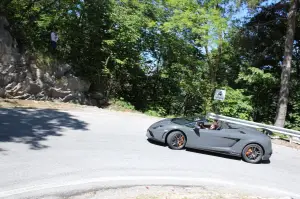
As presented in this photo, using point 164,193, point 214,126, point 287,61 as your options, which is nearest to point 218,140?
point 214,126

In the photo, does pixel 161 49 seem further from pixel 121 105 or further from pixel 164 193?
pixel 164 193

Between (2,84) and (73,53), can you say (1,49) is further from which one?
(73,53)

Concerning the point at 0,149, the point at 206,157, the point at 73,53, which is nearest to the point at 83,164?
the point at 0,149

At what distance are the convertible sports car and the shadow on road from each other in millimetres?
3110

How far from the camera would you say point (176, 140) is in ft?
28.1

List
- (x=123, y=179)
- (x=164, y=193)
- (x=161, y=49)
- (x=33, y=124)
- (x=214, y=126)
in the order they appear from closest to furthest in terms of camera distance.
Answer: (x=164, y=193) < (x=123, y=179) < (x=214, y=126) < (x=33, y=124) < (x=161, y=49)

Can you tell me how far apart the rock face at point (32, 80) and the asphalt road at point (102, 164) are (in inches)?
145

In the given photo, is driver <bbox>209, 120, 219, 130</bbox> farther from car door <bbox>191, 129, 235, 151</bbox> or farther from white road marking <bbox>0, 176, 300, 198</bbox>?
white road marking <bbox>0, 176, 300, 198</bbox>

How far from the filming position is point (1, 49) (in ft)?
42.3

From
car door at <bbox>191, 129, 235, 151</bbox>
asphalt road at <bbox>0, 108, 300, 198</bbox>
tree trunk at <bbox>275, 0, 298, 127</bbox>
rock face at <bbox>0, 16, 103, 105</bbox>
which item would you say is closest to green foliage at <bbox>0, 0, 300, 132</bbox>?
rock face at <bbox>0, 16, 103, 105</bbox>

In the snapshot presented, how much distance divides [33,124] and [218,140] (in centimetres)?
601

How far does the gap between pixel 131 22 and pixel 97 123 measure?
29.4ft

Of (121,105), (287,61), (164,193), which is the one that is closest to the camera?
(164,193)

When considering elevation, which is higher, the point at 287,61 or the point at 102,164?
the point at 287,61
